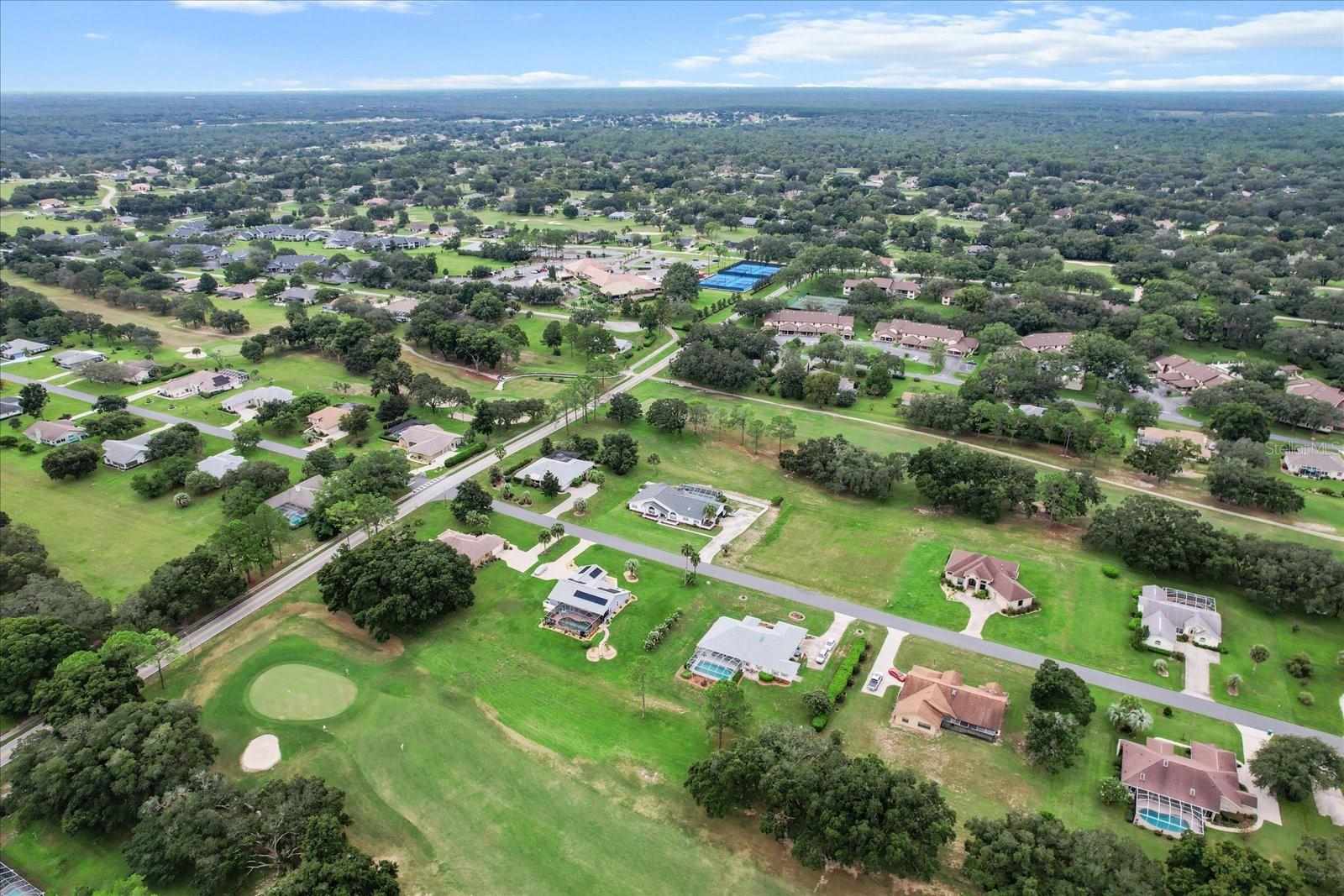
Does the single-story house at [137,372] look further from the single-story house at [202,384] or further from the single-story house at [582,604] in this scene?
the single-story house at [582,604]

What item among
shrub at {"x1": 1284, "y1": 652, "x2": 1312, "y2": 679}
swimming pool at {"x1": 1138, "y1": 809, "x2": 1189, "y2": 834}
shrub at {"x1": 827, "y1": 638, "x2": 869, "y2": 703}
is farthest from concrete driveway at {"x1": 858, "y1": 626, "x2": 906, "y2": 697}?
shrub at {"x1": 1284, "y1": 652, "x2": 1312, "y2": 679}

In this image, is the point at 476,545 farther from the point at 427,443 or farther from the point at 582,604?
the point at 427,443

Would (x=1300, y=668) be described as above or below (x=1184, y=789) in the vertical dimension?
below

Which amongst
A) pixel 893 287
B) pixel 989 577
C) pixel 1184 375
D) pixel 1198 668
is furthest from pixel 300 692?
pixel 893 287

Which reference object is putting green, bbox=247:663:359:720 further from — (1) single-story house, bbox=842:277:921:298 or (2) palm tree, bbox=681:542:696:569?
(1) single-story house, bbox=842:277:921:298

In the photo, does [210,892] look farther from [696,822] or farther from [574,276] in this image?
[574,276]

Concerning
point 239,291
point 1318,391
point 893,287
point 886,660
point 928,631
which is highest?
point 893,287

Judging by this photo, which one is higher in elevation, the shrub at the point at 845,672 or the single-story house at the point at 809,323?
the single-story house at the point at 809,323

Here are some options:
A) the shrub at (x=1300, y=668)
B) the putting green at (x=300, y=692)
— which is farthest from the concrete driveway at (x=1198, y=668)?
the putting green at (x=300, y=692)
